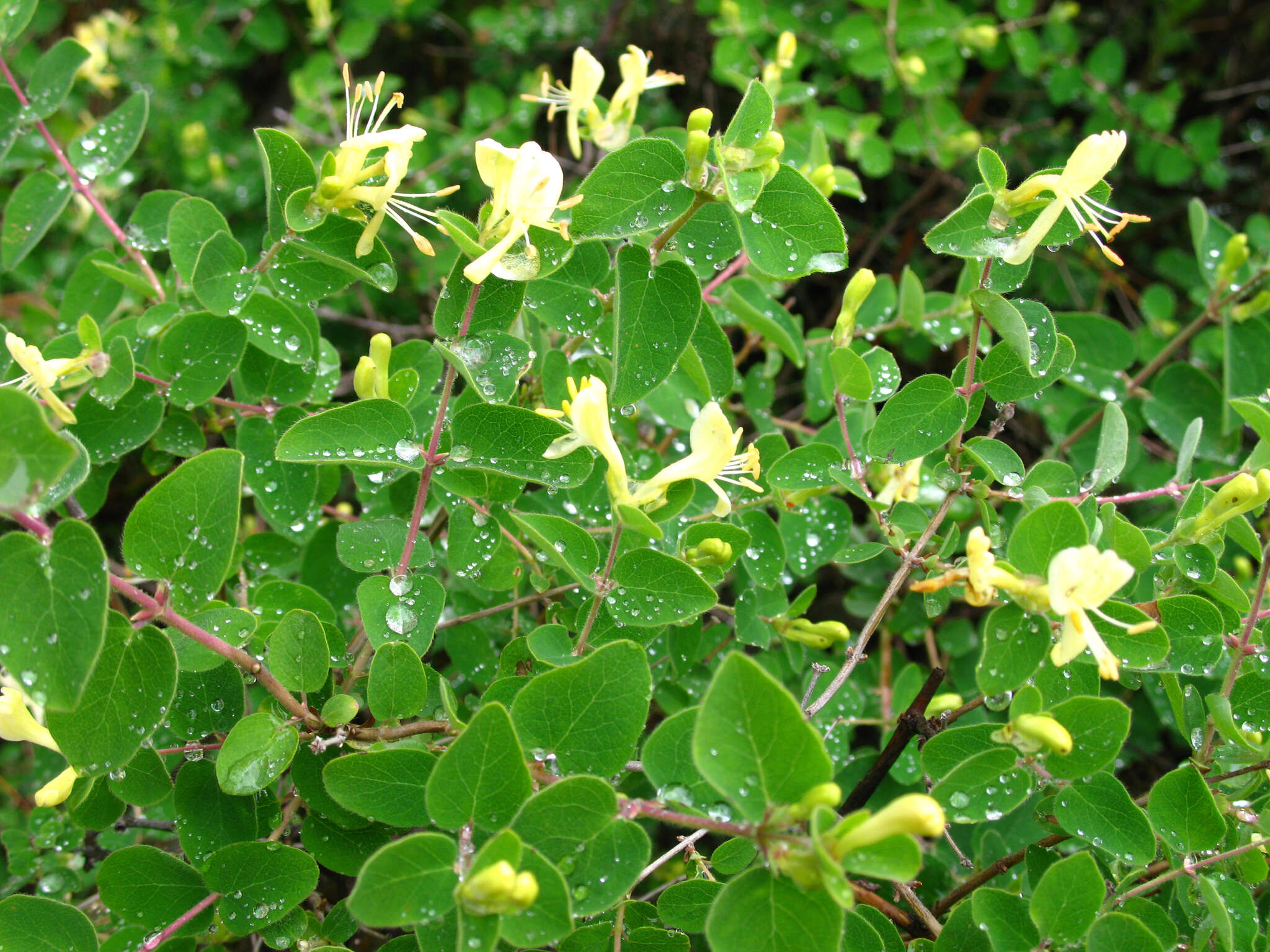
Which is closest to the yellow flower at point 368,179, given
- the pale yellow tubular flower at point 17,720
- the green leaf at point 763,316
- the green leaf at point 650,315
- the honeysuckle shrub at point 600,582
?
the honeysuckle shrub at point 600,582

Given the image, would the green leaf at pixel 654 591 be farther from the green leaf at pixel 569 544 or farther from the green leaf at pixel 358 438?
the green leaf at pixel 358 438

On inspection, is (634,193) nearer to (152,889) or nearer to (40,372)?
(40,372)

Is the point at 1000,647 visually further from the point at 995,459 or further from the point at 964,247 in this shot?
the point at 964,247

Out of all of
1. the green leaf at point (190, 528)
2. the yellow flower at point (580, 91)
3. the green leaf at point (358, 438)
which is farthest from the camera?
the yellow flower at point (580, 91)

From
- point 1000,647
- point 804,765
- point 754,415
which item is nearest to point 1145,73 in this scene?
point 754,415

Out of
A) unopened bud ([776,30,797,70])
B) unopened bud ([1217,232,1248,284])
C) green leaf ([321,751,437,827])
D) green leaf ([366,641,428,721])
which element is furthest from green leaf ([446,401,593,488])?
unopened bud ([1217,232,1248,284])
